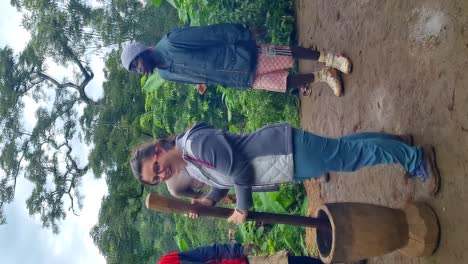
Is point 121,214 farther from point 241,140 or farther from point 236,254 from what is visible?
point 241,140

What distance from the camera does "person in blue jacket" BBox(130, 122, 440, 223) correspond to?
3.19 metres

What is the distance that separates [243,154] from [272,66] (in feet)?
6.65

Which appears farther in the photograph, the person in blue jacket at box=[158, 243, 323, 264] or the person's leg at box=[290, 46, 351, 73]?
the person's leg at box=[290, 46, 351, 73]

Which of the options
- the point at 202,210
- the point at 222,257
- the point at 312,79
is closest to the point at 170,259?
the point at 222,257

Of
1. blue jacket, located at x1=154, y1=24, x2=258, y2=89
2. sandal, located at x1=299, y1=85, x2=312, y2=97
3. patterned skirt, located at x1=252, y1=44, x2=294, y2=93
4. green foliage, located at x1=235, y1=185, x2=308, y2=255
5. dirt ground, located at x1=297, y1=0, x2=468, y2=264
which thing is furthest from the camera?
green foliage, located at x1=235, y1=185, x2=308, y2=255

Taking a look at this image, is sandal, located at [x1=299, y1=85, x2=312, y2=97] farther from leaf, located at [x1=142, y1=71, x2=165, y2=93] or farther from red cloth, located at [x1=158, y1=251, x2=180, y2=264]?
leaf, located at [x1=142, y1=71, x2=165, y2=93]

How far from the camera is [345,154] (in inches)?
127

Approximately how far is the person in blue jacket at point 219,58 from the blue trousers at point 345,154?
1747 millimetres

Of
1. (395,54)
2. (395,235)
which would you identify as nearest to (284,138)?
(395,235)

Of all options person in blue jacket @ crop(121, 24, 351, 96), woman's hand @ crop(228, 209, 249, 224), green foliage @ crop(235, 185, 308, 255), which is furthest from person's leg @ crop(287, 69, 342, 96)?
woman's hand @ crop(228, 209, 249, 224)

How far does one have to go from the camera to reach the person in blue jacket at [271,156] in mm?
3191

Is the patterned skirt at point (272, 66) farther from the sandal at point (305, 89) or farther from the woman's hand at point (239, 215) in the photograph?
the woman's hand at point (239, 215)

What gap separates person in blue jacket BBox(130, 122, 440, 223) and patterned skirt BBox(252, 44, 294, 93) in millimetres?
1829

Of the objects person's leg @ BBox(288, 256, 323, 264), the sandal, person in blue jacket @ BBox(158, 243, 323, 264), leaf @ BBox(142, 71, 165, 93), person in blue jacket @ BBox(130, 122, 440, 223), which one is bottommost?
person's leg @ BBox(288, 256, 323, 264)
